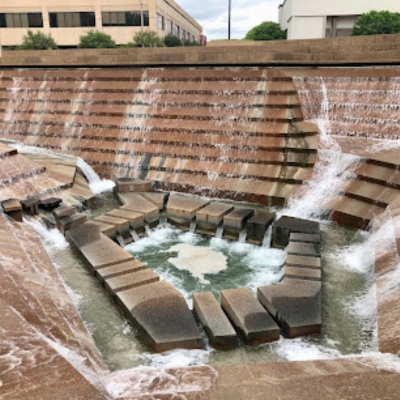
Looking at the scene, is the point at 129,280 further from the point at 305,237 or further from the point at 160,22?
the point at 160,22

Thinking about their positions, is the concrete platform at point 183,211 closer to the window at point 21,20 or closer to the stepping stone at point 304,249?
the stepping stone at point 304,249

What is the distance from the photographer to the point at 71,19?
1601 inches

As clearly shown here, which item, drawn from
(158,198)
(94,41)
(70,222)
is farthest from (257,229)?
(94,41)

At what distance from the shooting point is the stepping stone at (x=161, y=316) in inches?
177

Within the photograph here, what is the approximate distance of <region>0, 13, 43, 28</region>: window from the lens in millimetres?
40625

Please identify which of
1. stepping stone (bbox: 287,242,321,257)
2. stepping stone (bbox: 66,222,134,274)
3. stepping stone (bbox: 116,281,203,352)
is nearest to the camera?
stepping stone (bbox: 116,281,203,352)

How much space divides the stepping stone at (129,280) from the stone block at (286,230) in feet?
8.60

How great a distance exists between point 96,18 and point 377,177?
39.6m

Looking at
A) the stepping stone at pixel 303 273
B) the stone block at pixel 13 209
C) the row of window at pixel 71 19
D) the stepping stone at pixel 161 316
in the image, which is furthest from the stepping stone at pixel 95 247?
the row of window at pixel 71 19

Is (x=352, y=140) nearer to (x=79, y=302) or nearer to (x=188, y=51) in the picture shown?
(x=188, y=51)

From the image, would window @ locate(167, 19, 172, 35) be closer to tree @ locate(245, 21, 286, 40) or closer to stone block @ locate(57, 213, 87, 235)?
tree @ locate(245, 21, 286, 40)

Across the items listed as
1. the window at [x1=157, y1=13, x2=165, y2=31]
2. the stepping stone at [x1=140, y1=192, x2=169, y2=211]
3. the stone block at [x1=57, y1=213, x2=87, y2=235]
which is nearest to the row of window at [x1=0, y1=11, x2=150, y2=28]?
the window at [x1=157, y1=13, x2=165, y2=31]

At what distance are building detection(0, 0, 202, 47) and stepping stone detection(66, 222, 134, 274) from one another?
37920mm

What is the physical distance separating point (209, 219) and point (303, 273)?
2.68 m
